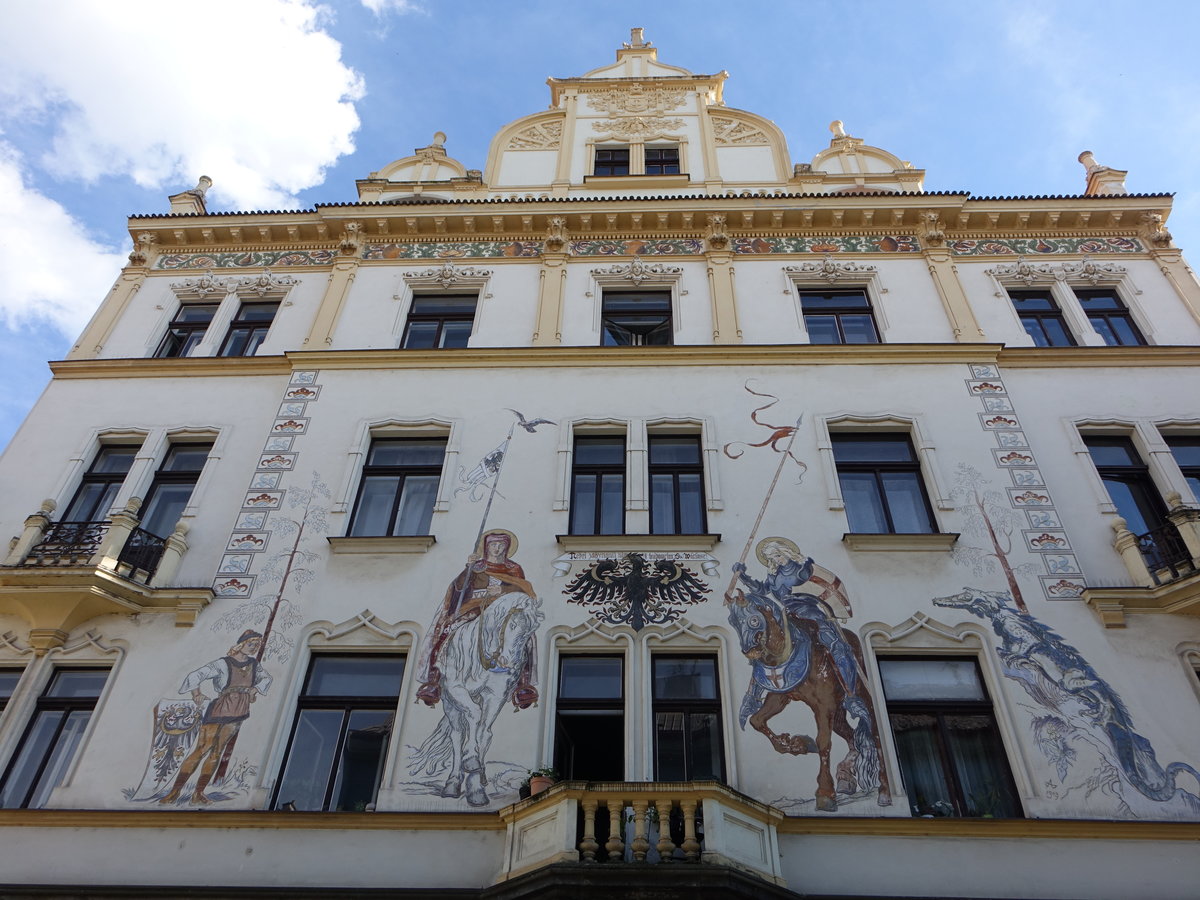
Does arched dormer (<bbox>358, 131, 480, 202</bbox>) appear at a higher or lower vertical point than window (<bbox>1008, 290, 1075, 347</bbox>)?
higher

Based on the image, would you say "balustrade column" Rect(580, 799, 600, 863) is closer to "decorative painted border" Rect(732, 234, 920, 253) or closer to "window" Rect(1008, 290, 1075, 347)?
"decorative painted border" Rect(732, 234, 920, 253)

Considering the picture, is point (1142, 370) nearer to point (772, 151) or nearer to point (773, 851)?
point (772, 151)

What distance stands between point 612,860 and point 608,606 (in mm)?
3641

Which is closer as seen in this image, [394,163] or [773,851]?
[773,851]

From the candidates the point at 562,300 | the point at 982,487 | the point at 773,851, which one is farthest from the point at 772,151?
the point at 773,851

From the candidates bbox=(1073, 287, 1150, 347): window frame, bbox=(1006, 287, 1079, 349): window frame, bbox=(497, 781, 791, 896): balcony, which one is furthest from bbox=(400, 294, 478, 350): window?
bbox=(1073, 287, 1150, 347): window frame

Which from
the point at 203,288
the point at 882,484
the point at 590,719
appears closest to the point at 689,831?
the point at 590,719

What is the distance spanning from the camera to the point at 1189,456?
13086 mm

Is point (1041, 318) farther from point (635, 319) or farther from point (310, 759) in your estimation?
point (310, 759)

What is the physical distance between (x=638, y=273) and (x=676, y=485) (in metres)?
5.04

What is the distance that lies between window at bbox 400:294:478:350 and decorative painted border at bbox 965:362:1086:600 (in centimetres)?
871

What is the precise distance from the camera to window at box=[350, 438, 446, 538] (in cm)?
1270

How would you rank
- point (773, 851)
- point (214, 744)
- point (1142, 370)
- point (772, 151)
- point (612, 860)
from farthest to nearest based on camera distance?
point (772, 151), point (1142, 370), point (214, 744), point (773, 851), point (612, 860)

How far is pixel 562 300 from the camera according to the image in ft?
51.9
